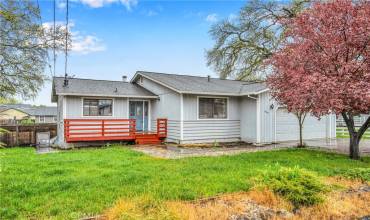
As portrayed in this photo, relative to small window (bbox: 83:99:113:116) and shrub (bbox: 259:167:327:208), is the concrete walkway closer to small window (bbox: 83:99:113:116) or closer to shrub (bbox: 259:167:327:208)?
small window (bbox: 83:99:113:116)

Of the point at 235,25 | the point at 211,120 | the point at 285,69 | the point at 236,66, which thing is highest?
the point at 235,25

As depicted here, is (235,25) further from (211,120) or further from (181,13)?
A: (211,120)

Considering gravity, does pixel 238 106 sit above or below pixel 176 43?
below

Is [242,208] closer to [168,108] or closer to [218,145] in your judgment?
[218,145]

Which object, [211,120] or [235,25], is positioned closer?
[211,120]

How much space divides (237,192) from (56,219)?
10.7 feet

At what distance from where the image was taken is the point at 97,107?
14000 mm

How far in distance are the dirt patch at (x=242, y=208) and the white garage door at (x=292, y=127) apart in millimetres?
9927

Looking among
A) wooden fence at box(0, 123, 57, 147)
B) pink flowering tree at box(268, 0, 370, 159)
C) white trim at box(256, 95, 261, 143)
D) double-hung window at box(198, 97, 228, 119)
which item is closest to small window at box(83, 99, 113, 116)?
wooden fence at box(0, 123, 57, 147)

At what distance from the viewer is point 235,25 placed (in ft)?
67.7

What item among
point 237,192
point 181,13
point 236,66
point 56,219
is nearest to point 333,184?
point 237,192

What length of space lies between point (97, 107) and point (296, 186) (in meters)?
11.1

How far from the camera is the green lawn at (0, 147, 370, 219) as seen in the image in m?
4.61

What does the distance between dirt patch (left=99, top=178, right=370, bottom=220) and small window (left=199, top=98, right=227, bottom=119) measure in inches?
349
